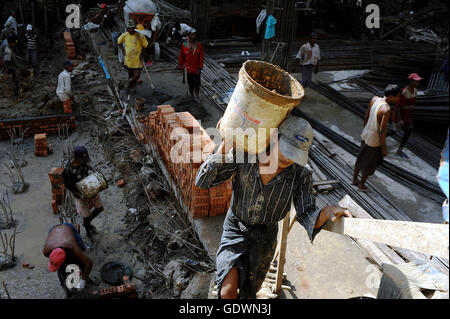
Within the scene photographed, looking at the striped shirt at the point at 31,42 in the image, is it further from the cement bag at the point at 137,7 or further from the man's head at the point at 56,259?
the man's head at the point at 56,259

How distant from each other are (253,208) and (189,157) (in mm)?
2229

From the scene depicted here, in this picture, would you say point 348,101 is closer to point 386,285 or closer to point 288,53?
point 288,53

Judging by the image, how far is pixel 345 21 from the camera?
54.1 ft

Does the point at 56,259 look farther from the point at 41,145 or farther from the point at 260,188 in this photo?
the point at 41,145

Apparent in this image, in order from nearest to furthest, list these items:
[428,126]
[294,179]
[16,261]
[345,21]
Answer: [294,179], [16,261], [428,126], [345,21]

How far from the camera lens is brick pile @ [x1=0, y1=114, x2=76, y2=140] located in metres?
8.51

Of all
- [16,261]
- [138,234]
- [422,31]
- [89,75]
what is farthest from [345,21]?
[16,261]

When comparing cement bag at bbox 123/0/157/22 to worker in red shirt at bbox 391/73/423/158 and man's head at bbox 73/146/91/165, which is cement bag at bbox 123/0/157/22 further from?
worker in red shirt at bbox 391/73/423/158

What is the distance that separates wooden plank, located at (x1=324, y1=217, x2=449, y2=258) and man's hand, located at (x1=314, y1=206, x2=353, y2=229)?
22cm

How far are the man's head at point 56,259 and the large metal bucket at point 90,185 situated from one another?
3.68 ft

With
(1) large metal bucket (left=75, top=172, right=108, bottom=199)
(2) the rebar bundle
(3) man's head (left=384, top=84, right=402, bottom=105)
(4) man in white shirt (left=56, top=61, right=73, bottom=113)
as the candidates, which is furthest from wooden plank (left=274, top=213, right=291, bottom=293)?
(4) man in white shirt (left=56, top=61, right=73, bottom=113)

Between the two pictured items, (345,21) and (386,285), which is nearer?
(386,285)

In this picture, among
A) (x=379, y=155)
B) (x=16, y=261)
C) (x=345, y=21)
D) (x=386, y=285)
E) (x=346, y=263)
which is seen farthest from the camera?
(x=345, y=21)

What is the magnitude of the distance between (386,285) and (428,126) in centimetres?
783
